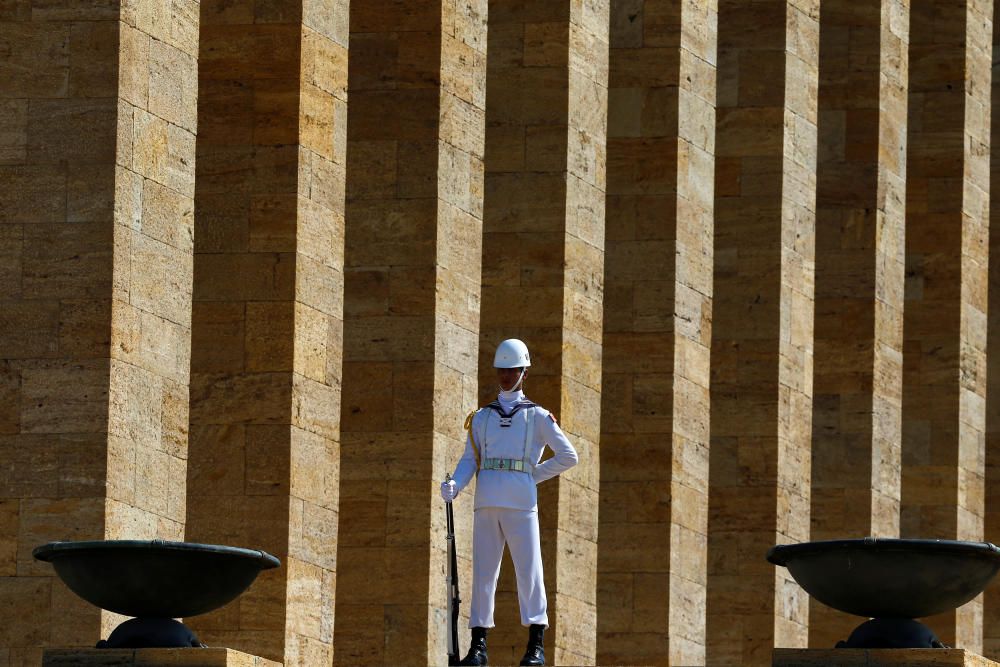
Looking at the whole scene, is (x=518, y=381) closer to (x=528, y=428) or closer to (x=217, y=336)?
(x=528, y=428)

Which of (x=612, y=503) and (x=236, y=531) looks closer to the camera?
(x=236, y=531)

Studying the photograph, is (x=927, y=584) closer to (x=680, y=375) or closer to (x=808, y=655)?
(x=808, y=655)

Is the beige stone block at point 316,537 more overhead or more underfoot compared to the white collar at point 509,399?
more underfoot

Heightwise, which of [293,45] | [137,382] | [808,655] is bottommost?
[808,655]

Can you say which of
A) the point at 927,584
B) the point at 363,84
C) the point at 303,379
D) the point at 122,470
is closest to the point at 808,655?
the point at 927,584

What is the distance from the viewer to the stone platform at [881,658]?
2370 cm

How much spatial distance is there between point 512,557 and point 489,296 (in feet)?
33.9

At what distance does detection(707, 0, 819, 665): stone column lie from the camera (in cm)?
4138

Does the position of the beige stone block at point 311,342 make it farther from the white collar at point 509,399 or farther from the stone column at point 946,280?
the stone column at point 946,280

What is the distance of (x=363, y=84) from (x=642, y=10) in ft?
19.2

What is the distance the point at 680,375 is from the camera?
39.3 m

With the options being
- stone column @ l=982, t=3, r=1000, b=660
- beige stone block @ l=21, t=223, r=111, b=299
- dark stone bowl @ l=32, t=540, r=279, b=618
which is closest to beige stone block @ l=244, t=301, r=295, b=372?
beige stone block @ l=21, t=223, r=111, b=299

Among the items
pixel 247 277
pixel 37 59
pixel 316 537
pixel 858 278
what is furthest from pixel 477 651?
pixel 858 278

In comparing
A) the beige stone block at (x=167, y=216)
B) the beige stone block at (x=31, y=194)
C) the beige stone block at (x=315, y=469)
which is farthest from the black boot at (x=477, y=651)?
the beige stone block at (x=31, y=194)
